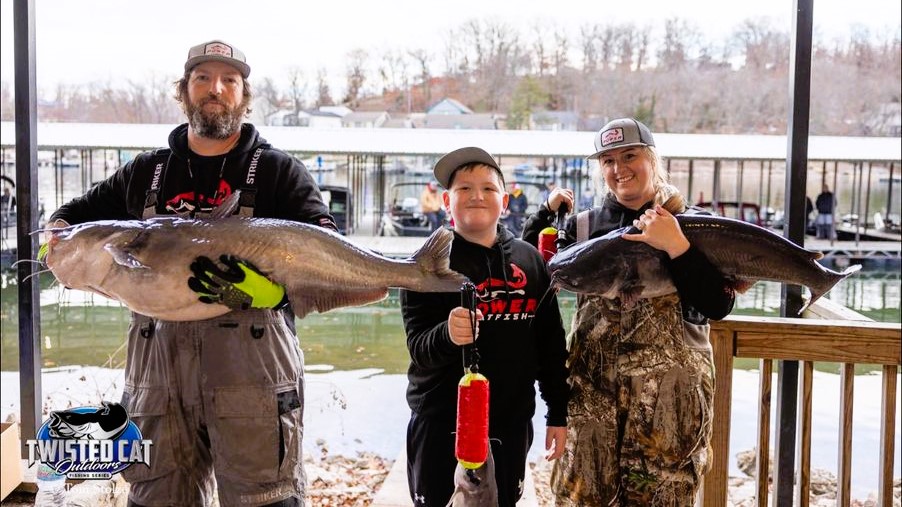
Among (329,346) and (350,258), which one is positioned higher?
(350,258)

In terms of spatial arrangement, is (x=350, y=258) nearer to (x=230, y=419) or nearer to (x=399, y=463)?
(x=230, y=419)

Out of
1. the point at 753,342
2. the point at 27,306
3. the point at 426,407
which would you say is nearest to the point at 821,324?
the point at 753,342

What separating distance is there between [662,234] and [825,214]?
19.4 metres

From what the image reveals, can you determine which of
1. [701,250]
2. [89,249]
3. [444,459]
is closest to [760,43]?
[701,250]

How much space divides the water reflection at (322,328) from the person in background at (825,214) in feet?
8.88

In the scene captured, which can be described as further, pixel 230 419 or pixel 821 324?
pixel 821 324

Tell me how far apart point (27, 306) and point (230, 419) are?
75.3 inches

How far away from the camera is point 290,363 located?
2686mm

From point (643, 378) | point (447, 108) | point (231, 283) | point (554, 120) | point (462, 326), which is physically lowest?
point (643, 378)

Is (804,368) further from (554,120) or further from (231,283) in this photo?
(554,120)

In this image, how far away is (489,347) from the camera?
8.42 ft

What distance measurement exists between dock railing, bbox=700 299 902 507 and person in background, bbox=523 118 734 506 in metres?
0.42

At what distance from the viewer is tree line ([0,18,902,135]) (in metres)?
36.1

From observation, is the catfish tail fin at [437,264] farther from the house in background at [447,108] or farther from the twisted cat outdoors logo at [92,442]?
the house in background at [447,108]
